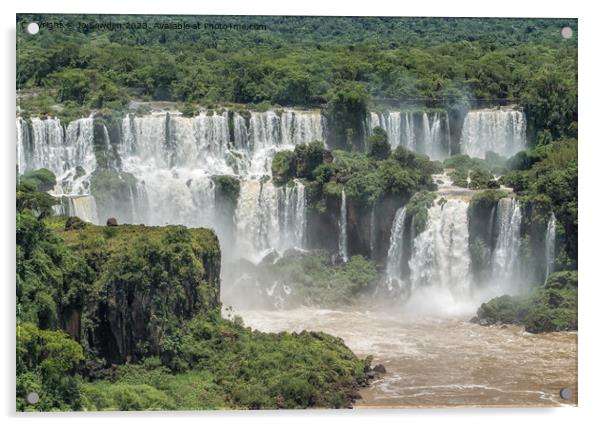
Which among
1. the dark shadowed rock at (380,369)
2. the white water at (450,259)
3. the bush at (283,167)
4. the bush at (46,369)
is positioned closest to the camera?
the bush at (46,369)

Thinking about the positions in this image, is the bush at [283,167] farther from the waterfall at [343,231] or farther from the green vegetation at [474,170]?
the green vegetation at [474,170]

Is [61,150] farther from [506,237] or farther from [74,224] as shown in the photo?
[506,237]

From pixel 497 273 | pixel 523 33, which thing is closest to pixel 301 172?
pixel 497 273

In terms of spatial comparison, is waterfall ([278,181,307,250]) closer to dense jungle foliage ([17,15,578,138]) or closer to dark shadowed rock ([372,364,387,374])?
dense jungle foliage ([17,15,578,138])

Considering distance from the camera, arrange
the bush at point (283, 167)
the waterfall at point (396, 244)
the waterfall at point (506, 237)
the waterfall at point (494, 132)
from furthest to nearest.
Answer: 1. the bush at point (283, 167)
2. the waterfall at point (494, 132)
3. the waterfall at point (396, 244)
4. the waterfall at point (506, 237)

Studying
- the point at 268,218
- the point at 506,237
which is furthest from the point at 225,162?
the point at 506,237

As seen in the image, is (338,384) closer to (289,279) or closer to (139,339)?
(139,339)

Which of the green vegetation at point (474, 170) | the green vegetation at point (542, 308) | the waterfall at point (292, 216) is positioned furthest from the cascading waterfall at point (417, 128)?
the green vegetation at point (542, 308)
